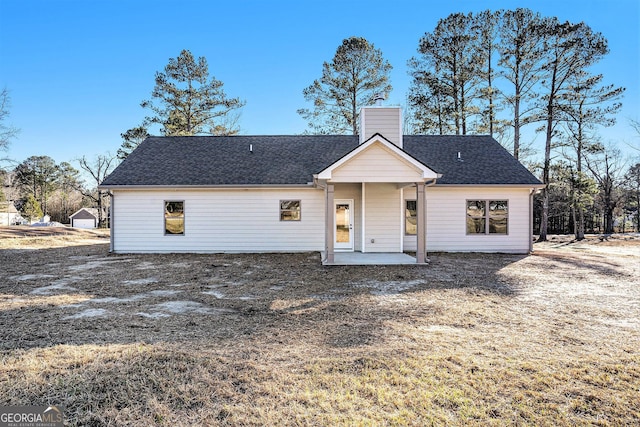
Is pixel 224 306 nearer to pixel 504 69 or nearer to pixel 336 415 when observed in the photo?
pixel 336 415

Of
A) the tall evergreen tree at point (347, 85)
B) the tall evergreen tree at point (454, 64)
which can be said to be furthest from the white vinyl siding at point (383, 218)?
the tall evergreen tree at point (454, 64)

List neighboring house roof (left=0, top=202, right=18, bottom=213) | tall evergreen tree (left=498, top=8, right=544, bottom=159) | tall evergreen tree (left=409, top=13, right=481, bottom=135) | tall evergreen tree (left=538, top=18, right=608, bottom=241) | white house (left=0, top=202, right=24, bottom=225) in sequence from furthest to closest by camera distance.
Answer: white house (left=0, top=202, right=24, bottom=225)
neighboring house roof (left=0, top=202, right=18, bottom=213)
tall evergreen tree (left=409, top=13, right=481, bottom=135)
tall evergreen tree (left=498, top=8, right=544, bottom=159)
tall evergreen tree (left=538, top=18, right=608, bottom=241)

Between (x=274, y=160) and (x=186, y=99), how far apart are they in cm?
1399

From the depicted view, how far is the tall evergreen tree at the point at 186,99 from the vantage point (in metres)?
24.4

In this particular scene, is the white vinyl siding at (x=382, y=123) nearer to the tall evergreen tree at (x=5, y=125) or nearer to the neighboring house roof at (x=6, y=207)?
the tall evergreen tree at (x=5, y=125)

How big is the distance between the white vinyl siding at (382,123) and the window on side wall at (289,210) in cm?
377

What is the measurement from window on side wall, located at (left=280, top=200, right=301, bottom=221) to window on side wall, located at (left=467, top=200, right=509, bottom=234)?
6808 millimetres

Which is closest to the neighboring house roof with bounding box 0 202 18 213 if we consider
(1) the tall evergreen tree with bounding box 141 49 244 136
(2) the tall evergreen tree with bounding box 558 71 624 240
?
(1) the tall evergreen tree with bounding box 141 49 244 136

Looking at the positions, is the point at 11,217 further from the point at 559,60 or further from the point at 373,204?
the point at 559,60

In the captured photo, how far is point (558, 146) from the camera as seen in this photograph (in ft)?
68.8

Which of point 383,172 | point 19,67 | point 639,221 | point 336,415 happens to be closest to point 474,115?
point 383,172

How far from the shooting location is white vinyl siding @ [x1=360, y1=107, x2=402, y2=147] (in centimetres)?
1309

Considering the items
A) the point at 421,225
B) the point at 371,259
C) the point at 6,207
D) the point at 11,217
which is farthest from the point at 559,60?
the point at 11,217

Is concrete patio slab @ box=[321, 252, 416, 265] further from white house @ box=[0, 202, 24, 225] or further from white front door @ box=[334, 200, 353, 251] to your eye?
white house @ box=[0, 202, 24, 225]
